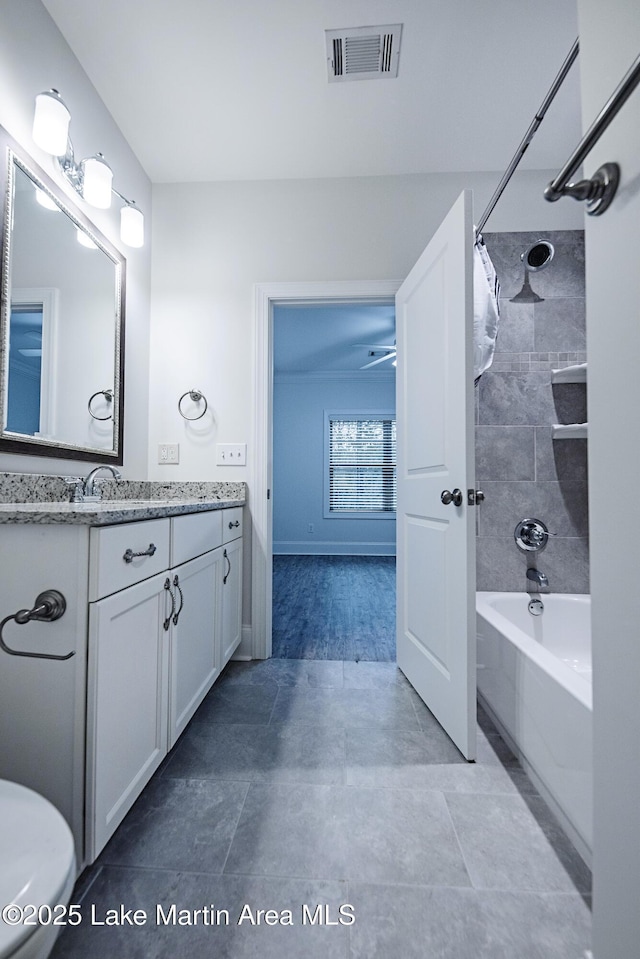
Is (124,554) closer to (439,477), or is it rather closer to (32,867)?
(32,867)

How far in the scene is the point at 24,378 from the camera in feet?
4.66

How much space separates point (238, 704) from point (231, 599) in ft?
1.46

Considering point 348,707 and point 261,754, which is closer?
point 261,754

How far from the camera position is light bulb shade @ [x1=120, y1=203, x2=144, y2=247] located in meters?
1.92

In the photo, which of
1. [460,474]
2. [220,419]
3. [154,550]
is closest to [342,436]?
[220,419]

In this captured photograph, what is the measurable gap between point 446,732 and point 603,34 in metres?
1.88

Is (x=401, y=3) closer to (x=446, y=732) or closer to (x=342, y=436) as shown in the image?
(x=446, y=732)

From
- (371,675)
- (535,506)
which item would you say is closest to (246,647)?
(371,675)

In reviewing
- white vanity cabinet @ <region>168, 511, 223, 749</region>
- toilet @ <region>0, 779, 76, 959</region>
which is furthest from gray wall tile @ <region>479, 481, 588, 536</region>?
toilet @ <region>0, 779, 76, 959</region>

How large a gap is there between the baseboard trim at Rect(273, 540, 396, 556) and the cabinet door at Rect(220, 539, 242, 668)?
157 inches

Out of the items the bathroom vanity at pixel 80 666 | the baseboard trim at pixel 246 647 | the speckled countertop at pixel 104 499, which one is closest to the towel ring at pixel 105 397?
the speckled countertop at pixel 104 499

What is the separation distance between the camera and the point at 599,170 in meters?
0.71

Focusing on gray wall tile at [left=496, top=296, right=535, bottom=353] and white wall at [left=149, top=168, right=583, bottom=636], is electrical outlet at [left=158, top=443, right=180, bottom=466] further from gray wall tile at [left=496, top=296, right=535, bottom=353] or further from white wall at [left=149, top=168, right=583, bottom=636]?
gray wall tile at [left=496, top=296, right=535, bottom=353]

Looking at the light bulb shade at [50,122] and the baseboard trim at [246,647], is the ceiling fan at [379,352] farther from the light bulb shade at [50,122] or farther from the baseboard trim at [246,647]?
the light bulb shade at [50,122]
